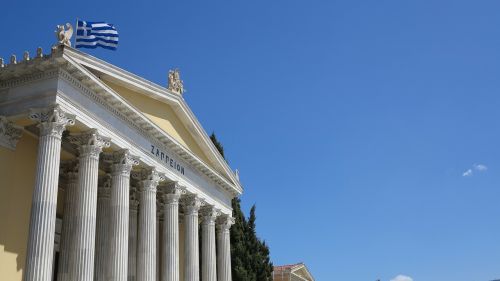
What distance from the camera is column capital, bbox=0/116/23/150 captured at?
1778 centimetres

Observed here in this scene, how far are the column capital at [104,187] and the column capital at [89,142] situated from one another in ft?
14.0

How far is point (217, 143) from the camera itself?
35.0 metres

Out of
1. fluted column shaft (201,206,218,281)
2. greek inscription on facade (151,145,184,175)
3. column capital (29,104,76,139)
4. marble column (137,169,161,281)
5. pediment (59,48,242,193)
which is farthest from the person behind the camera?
fluted column shaft (201,206,218,281)

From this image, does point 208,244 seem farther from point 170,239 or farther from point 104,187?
point 104,187

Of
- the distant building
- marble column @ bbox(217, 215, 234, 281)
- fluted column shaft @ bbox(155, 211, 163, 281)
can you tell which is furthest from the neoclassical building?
the distant building

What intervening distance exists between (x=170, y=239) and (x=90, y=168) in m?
6.21

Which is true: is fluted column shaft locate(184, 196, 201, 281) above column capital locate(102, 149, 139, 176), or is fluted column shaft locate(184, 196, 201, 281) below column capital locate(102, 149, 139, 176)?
below

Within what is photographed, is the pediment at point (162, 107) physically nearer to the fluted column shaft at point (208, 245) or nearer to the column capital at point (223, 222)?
the column capital at point (223, 222)

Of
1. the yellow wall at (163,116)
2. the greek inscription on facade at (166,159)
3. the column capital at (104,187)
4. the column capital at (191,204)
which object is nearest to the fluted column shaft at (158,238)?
the column capital at (191,204)

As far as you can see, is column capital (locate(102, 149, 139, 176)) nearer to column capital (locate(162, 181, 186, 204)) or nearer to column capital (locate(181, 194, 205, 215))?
column capital (locate(162, 181, 186, 204))

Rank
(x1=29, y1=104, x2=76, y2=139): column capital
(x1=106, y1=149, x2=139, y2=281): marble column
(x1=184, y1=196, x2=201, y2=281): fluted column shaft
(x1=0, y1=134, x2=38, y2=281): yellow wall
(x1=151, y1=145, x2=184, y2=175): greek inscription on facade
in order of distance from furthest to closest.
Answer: (x1=184, y1=196, x2=201, y2=281): fluted column shaft → (x1=151, y1=145, x2=184, y2=175): greek inscription on facade → (x1=106, y1=149, x2=139, y2=281): marble column → (x1=0, y1=134, x2=38, y2=281): yellow wall → (x1=29, y1=104, x2=76, y2=139): column capital

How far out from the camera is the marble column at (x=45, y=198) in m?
15.2

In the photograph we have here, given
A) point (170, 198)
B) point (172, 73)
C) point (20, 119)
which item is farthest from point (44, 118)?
point (172, 73)

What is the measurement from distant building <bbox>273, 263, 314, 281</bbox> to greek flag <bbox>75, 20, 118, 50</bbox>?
30.7 meters
